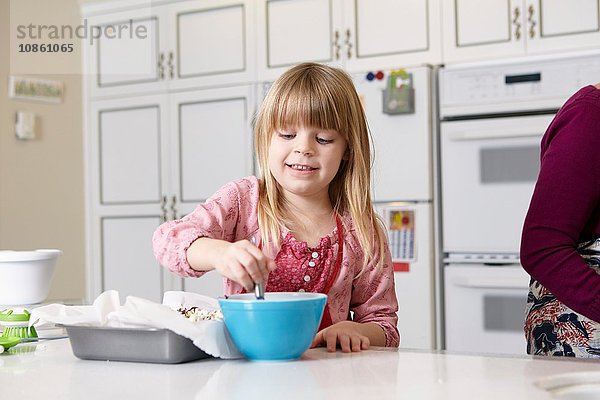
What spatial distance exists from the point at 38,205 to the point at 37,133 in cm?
35

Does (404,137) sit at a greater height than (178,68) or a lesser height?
lesser

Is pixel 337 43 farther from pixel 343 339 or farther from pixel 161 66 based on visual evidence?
pixel 343 339

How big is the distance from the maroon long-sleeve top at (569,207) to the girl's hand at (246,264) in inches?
17.8

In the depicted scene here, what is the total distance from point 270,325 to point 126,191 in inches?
120

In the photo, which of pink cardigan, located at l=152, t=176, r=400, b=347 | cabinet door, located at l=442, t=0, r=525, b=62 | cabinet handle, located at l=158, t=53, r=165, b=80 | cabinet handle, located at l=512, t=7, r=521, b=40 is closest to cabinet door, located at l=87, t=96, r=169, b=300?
cabinet handle, located at l=158, t=53, r=165, b=80

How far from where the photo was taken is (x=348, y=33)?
3326mm

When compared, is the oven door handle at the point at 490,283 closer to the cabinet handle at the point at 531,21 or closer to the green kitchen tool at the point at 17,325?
the cabinet handle at the point at 531,21

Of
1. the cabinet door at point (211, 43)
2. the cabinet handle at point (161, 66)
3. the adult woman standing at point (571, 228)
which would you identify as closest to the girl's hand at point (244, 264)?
the adult woman standing at point (571, 228)

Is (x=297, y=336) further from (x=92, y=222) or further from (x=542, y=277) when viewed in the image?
(x=92, y=222)

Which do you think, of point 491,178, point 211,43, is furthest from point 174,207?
point 491,178

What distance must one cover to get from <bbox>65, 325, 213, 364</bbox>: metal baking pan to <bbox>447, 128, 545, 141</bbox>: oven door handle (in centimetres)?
211

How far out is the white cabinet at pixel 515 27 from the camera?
2908 millimetres

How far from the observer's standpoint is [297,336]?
972 mm

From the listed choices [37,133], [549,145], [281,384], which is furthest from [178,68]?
[281,384]
